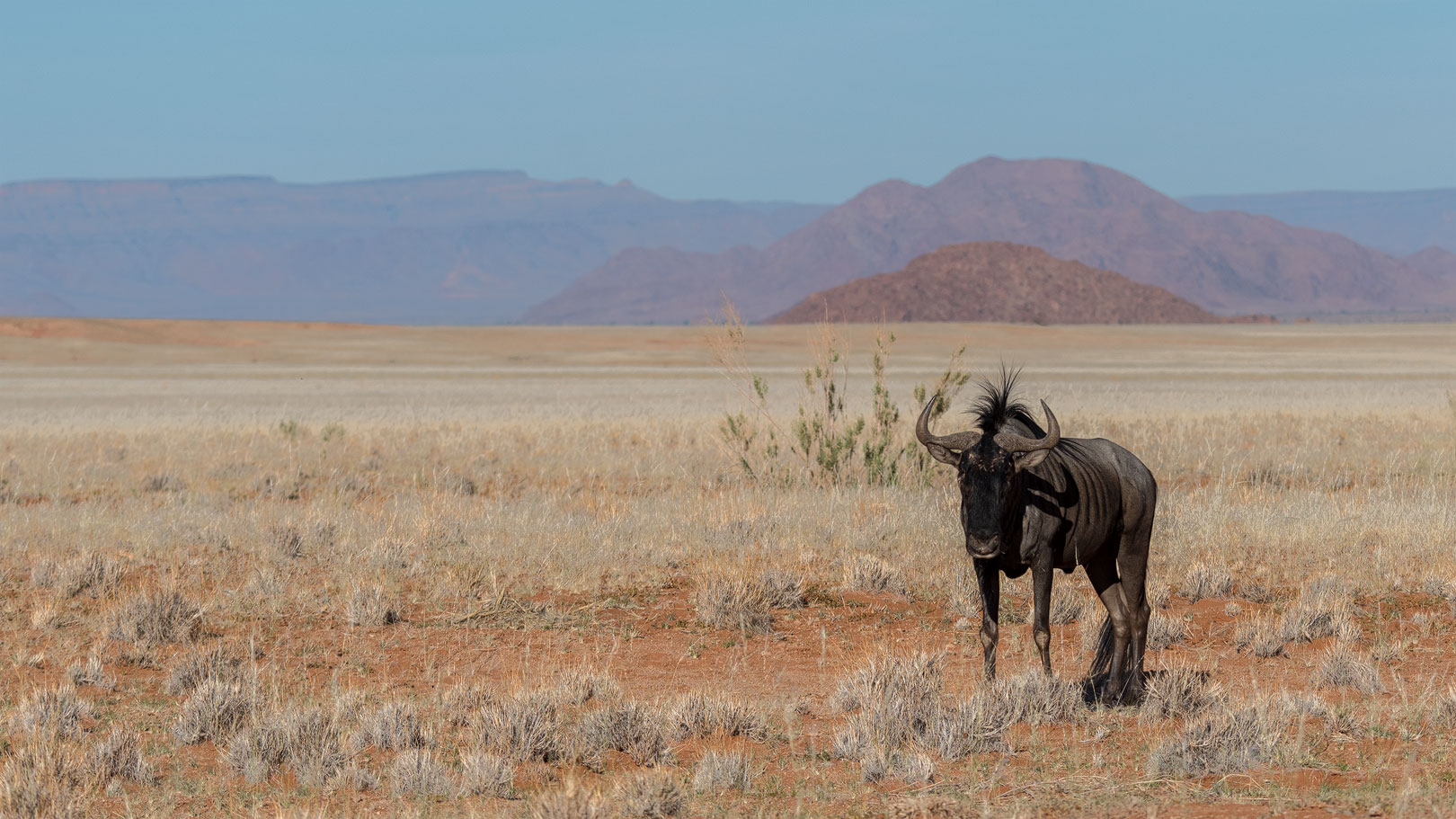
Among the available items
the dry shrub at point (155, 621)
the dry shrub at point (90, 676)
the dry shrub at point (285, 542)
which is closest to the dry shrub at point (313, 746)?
the dry shrub at point (90, 676)

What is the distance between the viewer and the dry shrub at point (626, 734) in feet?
22.6

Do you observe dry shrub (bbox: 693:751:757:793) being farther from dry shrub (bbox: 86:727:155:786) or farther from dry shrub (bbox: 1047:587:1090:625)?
dry shrub (bbox: 1047:587:1090:625)

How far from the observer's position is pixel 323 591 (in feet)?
35.6

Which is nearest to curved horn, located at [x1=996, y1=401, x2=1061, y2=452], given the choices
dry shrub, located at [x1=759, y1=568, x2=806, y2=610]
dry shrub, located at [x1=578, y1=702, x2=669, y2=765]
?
dry shrub, located at [x1=578, y1=702, x2=669, y2=765]

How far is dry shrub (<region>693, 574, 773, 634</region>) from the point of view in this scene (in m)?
9.97

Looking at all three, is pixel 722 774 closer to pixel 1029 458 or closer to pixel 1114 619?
pixel 1029 458

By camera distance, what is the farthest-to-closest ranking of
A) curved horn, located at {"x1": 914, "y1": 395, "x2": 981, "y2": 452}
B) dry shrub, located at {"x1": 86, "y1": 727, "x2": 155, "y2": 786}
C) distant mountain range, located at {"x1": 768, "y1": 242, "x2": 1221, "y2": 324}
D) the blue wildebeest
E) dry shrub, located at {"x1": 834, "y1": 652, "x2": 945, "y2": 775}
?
distant mountain range, located at {"x1": 768, "y1": 242, "x2": 1221, "y2": 324} < curved horn, located at {"x1": 914, "y1": 395, "x2": 981, "y2": 452} < the blue wildebeest < dry shrub, located at {"x1": 834, "y1": 652, "x2": 945, "y2": 775} < dry shrub, located at {"x1": 86, "y1": 727, "x2": 155, "y2": 786}

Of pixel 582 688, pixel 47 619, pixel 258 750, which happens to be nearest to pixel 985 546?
pixel 582 688

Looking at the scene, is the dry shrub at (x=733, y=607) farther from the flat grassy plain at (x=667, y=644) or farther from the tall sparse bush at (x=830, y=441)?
the tall sparse bush at (x=830, y=441)

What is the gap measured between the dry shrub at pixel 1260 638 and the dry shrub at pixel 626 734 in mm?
4343

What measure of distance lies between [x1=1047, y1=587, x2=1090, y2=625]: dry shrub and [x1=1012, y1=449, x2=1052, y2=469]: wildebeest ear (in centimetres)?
325

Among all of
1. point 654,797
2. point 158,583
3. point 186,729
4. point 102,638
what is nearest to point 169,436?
point 158,583

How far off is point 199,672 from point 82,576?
307 centimetres

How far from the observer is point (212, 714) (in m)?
7.25
